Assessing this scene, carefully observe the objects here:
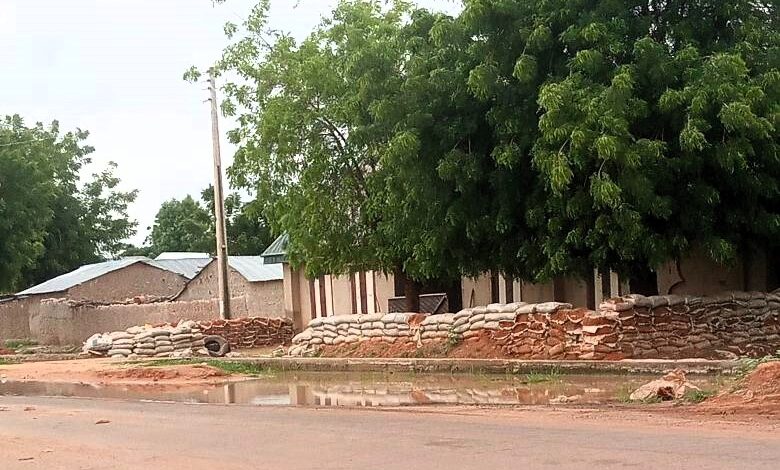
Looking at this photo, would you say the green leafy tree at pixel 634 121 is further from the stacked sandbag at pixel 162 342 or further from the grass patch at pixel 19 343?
the grass patch at pixel 19 343

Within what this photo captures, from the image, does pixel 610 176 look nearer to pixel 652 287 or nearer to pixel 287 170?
pixel 652 287

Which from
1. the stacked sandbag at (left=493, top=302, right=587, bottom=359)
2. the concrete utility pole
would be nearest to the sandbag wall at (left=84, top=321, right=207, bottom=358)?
the concrete utility pole

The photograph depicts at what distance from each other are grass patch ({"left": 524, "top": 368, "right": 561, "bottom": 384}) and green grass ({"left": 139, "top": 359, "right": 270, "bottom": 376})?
674cm

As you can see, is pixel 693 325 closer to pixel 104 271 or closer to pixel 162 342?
pixel 162 342

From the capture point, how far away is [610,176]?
15.7 m

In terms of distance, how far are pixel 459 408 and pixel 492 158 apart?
654 cm

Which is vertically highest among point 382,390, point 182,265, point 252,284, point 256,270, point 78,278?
point 182,265

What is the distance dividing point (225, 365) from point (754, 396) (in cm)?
1339

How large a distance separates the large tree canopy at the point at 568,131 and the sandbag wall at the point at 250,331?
7.96m

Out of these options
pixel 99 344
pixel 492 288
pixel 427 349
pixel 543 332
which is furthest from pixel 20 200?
pixel 543 332

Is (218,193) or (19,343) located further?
(19,343)

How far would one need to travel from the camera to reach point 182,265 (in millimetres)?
Result: 46969

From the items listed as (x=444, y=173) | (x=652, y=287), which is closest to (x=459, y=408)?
(x=444, y=173)

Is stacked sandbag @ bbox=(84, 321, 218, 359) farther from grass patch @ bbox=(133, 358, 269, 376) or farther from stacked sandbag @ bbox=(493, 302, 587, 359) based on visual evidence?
stacked sandbag @ bbox=(493, 302, 587, 359)
